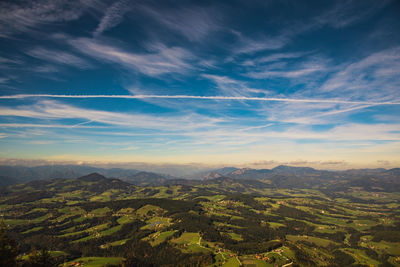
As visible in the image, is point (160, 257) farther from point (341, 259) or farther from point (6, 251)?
point (341, 259)

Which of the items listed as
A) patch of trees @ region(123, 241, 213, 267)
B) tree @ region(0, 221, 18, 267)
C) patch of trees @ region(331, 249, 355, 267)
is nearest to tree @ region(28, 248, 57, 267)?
tree @ region(0, 221, 18, 267)

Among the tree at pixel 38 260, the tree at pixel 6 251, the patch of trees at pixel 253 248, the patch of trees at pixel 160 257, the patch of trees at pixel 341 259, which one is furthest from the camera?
the patch of trees at pixel 341 259

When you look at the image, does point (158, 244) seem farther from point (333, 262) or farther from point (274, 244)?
point (333, 262)

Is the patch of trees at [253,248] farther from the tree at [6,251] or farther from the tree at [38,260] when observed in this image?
the tree at [6,251]

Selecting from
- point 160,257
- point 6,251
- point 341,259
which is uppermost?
point 6,251

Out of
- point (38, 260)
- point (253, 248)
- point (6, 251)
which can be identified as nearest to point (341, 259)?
point (253, 248)

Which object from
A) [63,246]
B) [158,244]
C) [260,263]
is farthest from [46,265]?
[63,246]

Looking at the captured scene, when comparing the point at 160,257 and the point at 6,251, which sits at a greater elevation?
the point at 6,251

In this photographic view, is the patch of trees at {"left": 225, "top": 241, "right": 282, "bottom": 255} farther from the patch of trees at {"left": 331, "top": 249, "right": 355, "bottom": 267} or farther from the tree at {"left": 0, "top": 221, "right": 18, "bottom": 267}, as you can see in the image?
the tree at {"left": 0, "top": 221, "right": 18, "bottom": 267}

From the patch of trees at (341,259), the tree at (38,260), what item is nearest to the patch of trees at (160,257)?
the patch of trees at (341,259)

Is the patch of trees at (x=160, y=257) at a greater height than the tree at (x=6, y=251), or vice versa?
the tree at (x=6, y=251)

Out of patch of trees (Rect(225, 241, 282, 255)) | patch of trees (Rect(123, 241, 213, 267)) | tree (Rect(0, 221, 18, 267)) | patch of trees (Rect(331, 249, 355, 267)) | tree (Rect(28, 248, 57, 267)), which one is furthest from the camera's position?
patch of trees (Rect(331, 249, 355, 267))
